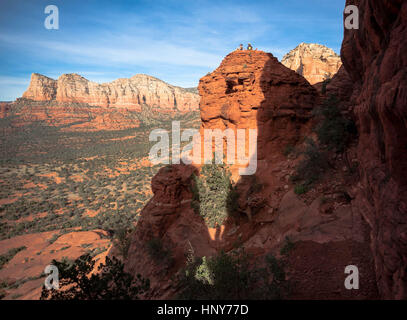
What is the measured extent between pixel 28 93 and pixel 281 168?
528ft

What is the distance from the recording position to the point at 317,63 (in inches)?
776

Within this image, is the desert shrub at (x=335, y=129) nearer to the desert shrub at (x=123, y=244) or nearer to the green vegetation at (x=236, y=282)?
the green vegetation at (x=236, y=282)

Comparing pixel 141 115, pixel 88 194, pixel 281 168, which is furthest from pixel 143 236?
pixel 141 115

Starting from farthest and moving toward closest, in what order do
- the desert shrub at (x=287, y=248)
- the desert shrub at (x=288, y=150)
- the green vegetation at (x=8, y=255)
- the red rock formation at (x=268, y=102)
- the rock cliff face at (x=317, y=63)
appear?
the green vegetation at (x=8, y=255)
the rock cliff face at (x=317, y=63)
the red rock formation at (x=268, y=102)
the desert shrub at (x=288, y=150)
the desert shrub at (x=287, y=248)

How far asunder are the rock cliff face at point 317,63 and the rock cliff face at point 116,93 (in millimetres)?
118004

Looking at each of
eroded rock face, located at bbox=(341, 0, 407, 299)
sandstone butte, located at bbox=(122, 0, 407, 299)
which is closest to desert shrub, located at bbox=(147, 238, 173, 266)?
sandstone butte, located at bbox=(122, 0, 407, 299)

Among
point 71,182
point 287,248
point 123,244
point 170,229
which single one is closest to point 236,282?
point 287,248

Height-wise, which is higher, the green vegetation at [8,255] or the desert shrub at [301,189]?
the desert shrub at [301,189]

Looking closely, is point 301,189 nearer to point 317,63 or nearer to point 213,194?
point 213,194

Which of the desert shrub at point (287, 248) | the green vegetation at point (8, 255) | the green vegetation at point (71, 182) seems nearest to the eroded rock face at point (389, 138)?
the desert shrub at point (287, 248)

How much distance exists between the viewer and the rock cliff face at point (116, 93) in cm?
12519

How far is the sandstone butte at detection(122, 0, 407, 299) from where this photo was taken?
4188mm

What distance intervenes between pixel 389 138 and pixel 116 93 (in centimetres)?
15295
